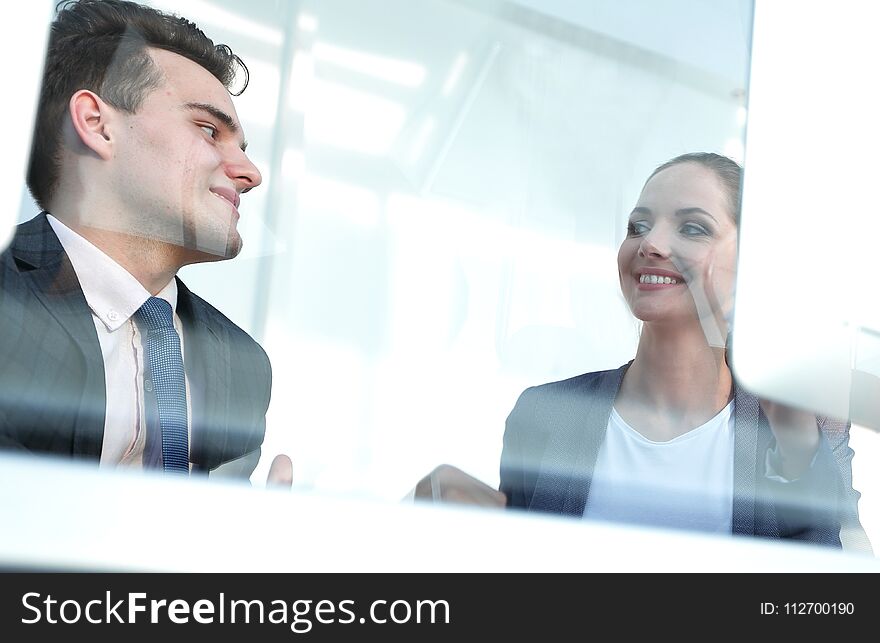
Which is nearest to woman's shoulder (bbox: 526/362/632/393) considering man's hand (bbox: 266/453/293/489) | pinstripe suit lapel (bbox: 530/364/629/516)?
pinstripe suit lapel (bbox: 530/364/629/516)

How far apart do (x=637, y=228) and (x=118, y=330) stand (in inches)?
29.7

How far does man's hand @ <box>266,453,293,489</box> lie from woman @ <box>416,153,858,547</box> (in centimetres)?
32

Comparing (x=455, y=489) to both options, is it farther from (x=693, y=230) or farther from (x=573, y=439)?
(x=693, y=230)

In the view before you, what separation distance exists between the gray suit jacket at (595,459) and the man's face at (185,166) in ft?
1.53

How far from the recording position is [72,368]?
3.13ft

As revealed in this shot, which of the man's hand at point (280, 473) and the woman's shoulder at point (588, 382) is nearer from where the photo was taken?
the man's hand at point (280, 473)

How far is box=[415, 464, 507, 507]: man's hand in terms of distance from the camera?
1.06 meters

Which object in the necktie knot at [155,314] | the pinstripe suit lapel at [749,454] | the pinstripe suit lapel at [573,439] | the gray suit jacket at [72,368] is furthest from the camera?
the pinstripe suit lapel at [749,454]

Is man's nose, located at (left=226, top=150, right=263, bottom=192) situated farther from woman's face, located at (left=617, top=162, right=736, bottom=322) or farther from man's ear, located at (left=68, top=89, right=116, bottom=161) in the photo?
woman's face, located at (left=617, top=162, right=736, bottom=322)

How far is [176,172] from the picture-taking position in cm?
113

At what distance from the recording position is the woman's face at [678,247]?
1341mm

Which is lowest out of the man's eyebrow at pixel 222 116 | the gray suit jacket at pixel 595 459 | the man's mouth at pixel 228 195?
the gray suit jacket at pixel 595 459

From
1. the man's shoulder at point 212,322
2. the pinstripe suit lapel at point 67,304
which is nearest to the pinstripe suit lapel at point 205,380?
the man's shoulder at point 212,322
